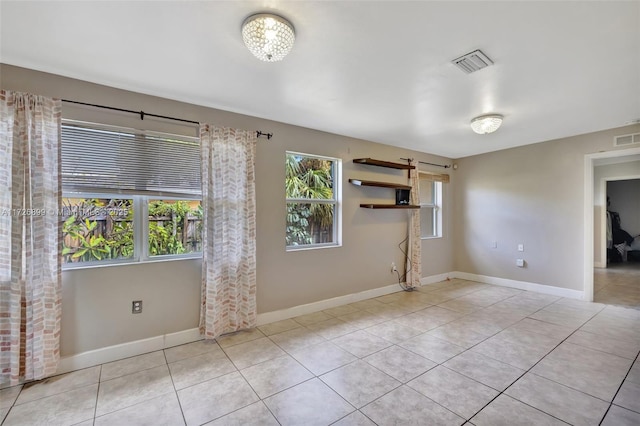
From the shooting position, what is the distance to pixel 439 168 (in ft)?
17.8

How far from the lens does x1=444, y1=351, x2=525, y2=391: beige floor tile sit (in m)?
2.16

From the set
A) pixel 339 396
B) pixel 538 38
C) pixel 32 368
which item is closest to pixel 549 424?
pixel 339 396

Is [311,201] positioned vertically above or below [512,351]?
above

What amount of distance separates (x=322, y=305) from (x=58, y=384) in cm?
263

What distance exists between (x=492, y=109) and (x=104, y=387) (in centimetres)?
445

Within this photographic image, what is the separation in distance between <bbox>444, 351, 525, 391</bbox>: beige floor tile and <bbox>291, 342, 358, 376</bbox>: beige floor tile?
0.90m

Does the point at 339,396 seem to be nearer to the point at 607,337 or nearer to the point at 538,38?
the point at 538,38

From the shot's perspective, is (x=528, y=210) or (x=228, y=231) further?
(x=528, y=210)

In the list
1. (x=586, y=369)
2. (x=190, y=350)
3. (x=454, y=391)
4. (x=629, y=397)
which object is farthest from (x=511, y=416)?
(x=190, y=350)

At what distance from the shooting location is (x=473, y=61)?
2109 millimetres

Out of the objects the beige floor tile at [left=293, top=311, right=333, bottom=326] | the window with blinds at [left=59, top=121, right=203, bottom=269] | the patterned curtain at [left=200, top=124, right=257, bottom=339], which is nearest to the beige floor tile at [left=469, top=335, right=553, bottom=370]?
the beige floor tile at [left=293, top=311, right=333, bottom=326]

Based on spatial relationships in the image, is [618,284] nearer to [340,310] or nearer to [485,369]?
[485,369]

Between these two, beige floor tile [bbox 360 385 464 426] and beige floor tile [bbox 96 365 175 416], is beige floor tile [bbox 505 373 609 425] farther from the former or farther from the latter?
beige floor tile [bbox 96 365 175 416]

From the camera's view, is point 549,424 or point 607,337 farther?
point 607,337
